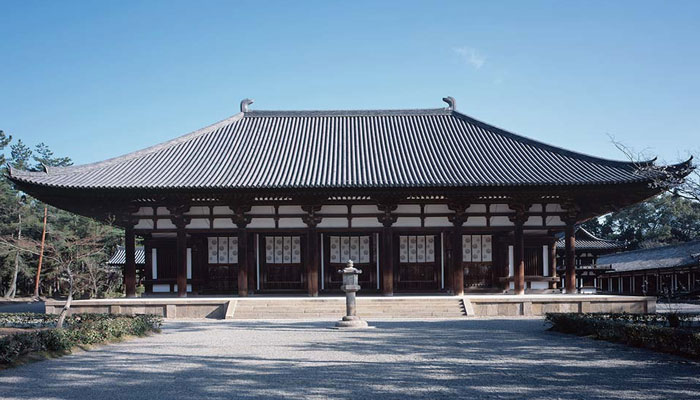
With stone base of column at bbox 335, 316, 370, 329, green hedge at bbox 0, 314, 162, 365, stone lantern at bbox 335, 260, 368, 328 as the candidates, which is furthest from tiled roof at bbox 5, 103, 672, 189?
stone base of column at bbox 335, 316, 370, 329

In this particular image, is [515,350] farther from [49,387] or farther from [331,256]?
[331,256]

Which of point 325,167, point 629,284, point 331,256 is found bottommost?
point 629,284

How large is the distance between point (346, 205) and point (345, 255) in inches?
129

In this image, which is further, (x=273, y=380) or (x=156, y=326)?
(x=156, y=326)

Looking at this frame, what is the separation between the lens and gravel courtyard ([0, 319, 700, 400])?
7.93 metres

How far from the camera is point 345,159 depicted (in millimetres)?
23750

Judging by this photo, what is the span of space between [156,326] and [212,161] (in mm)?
9109

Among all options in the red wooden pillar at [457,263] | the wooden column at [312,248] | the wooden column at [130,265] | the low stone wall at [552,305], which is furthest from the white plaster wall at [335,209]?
the wooden column at [130,265]

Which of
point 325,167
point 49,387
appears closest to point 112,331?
point 49,387

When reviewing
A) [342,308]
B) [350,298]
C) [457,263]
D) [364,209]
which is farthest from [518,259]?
[350,298]

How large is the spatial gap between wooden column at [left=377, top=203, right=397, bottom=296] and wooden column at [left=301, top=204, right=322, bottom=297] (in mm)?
2435

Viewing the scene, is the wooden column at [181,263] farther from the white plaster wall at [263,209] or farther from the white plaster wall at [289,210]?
A: the white plaster wall at [289,210]

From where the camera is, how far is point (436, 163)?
23.0 m

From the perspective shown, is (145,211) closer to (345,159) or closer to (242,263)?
(242,263)
